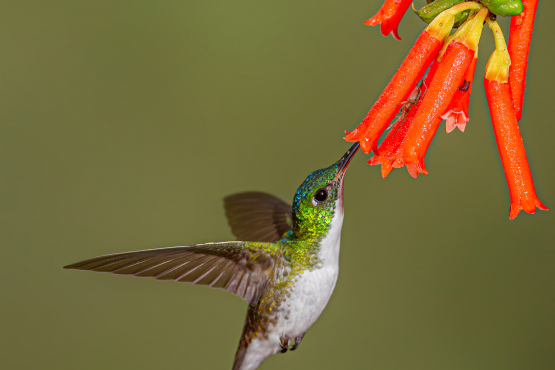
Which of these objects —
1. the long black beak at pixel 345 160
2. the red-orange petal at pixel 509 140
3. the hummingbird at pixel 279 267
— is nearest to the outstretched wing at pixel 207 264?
the hummingbird at pixel 279 267

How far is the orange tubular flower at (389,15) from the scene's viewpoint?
615 millimetres

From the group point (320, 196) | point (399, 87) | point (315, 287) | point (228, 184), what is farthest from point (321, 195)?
point (228, 184)

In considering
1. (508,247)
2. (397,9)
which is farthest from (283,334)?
(508,247)

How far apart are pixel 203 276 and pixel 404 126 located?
1.55ft

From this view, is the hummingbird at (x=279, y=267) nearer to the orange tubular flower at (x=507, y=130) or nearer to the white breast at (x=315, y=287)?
the white breast at (x=315, y=287)

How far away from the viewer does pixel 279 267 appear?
968 millimetres

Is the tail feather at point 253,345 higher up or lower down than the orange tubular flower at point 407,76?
lower down

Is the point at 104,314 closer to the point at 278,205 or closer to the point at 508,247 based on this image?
Result: the point at 278,205

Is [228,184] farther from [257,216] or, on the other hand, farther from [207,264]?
[207,264]

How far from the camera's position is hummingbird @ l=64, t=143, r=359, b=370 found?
85 cm

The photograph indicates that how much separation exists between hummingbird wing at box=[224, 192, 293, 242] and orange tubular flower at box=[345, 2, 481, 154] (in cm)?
58

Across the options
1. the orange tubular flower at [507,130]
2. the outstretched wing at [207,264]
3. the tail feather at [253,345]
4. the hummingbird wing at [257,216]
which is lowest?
the tail feather at [253,345]

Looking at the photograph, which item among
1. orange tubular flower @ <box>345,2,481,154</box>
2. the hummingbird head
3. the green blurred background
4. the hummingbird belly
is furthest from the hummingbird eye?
the green blurred background

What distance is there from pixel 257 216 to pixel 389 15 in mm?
661
